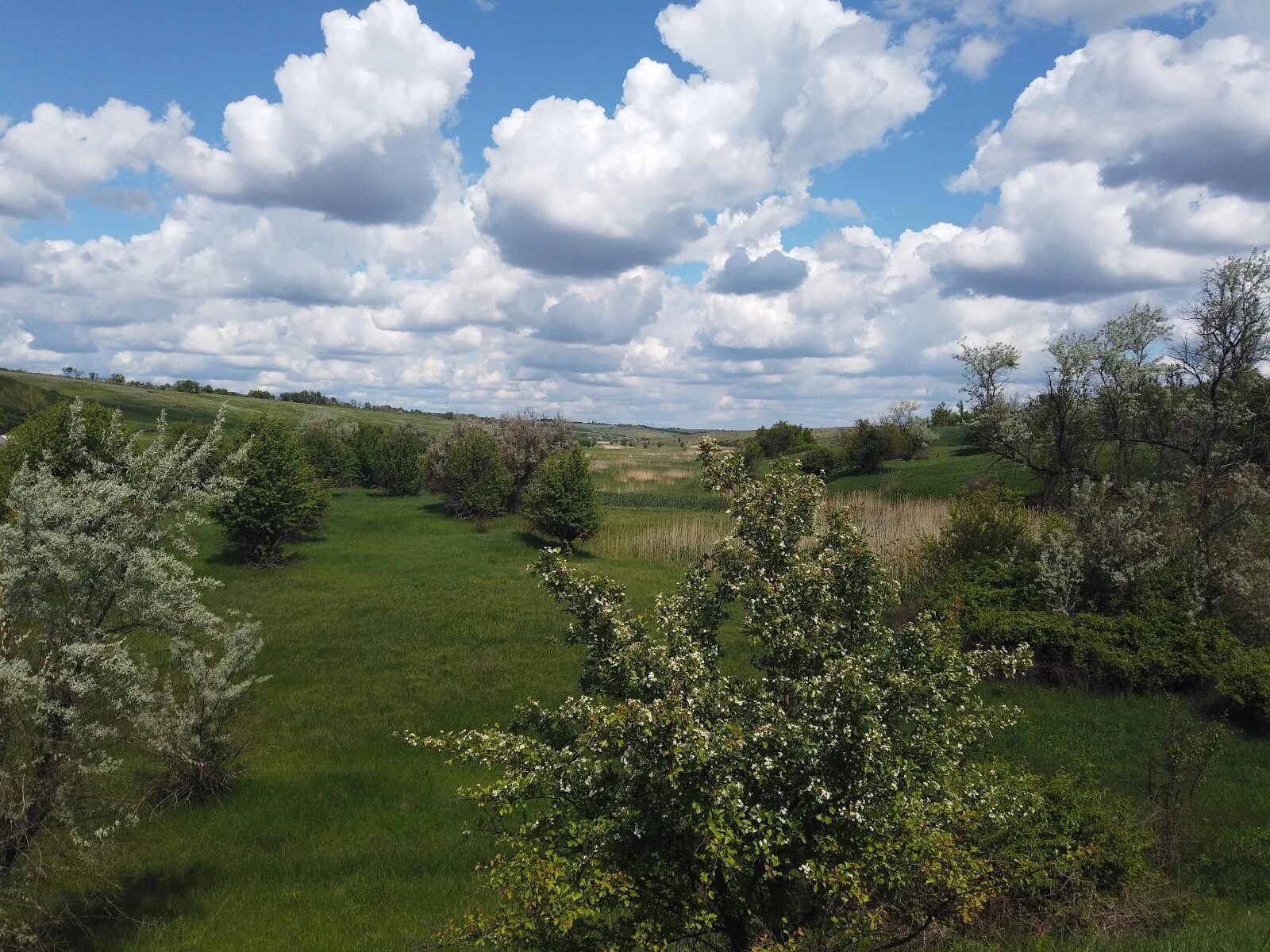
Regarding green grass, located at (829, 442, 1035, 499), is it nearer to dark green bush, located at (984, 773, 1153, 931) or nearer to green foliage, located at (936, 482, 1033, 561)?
green foliage, located at (936, 482, 1033, 561)

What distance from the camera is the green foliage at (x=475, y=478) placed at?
46.8 meters

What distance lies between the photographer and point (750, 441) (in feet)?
273

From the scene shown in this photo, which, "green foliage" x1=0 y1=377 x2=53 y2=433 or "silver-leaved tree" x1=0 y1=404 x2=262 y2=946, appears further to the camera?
"green foliage" x1=0 y1=377 x2=53 y2=433

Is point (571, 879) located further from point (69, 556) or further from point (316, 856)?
point (316, 856)

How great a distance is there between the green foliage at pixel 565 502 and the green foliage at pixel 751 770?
31147mm

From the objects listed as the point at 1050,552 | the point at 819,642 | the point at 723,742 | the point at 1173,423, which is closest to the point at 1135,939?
the point at 819,642

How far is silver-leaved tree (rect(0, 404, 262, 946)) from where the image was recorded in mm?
8422

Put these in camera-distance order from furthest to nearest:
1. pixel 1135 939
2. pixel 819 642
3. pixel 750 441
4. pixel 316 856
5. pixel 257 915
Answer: pixel 750 441 → pixel 316 856 → pixel 257 915 → pixel 1135 939 → pixel 819 642

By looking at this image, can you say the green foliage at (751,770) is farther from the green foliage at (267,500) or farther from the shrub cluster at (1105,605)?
the green foliage at (267,500)

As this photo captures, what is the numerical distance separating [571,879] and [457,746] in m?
1.45

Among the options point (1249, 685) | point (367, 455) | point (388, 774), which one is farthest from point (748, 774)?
point (367, 455)

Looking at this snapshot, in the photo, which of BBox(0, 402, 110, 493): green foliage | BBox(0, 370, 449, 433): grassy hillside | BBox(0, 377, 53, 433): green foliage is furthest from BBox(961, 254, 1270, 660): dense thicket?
BBox(0, 377, 53, 433): green foliage

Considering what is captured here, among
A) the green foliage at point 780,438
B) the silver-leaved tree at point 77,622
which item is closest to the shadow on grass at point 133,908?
the silver-leaved tree at point 77,622

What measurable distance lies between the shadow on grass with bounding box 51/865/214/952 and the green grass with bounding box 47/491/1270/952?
3 cm
